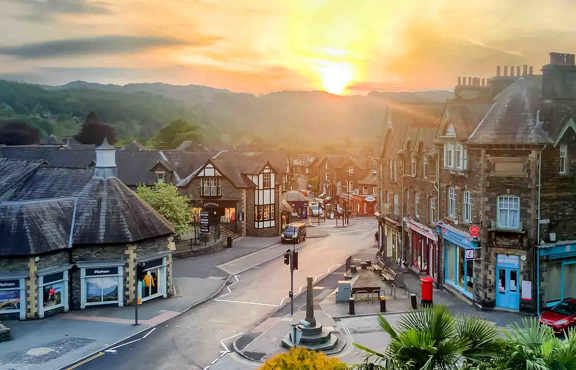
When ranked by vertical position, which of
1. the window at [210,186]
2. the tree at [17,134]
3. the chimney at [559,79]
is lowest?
the window at [210,186]

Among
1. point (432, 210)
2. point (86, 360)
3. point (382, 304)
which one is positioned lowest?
point (86, 360)

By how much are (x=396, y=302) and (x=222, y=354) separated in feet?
36.4

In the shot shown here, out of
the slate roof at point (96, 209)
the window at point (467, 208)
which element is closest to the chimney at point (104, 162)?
the slate roof at point (96, 209)

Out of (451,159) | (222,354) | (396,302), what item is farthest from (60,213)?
(451,159)

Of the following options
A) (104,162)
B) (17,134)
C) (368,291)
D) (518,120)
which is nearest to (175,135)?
(17,134)

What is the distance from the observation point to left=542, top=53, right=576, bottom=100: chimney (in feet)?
91.7

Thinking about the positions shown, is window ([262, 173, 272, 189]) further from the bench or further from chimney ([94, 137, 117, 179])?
the bench

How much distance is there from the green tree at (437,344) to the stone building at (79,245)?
2167cm

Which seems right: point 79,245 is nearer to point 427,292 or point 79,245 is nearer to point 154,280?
point 154,280

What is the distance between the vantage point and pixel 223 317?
2883 centimetres

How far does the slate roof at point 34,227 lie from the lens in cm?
2805

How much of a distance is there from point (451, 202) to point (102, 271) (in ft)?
63.1

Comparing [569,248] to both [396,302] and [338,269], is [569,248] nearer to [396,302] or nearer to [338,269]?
[396,302]

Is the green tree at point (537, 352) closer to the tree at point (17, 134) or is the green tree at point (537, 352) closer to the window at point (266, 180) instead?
the window at point (266, 180)
